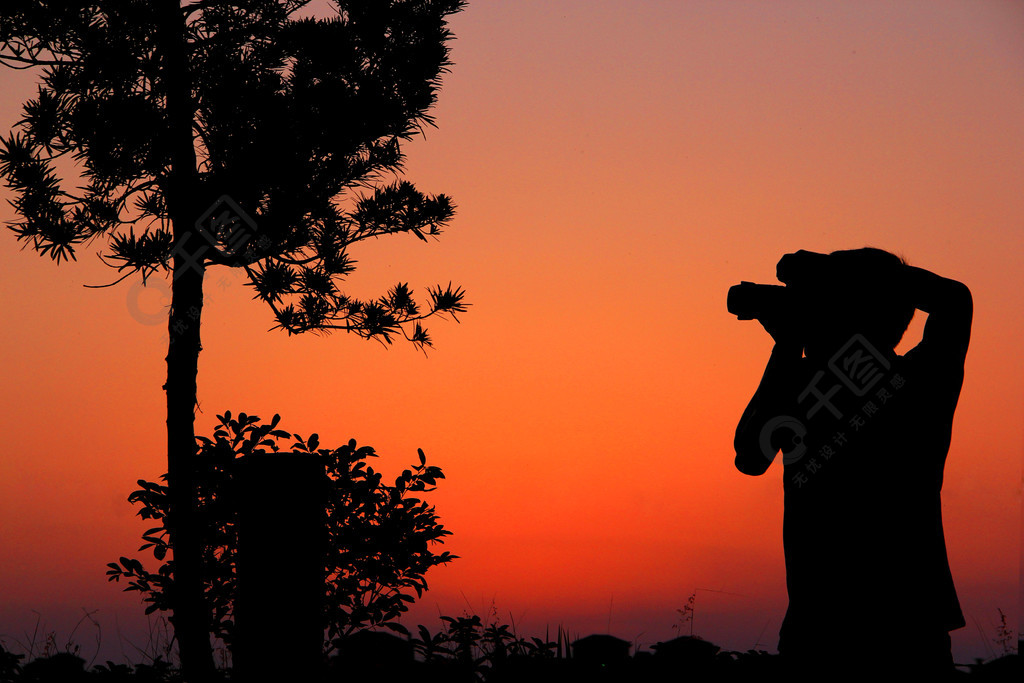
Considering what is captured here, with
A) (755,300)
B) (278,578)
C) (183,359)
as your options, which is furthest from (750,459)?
(183,359)

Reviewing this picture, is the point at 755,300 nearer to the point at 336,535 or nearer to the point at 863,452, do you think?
the point at 863,452

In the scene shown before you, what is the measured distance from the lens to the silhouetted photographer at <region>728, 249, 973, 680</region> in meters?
2.16

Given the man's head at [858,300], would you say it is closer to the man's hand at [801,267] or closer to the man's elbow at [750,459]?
the man's hand at [801,267]

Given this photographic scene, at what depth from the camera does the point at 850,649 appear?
2.16m

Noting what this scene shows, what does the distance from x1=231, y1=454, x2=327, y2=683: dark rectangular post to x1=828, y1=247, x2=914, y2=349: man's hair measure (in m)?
1.93

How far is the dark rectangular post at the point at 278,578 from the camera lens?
3.00 m

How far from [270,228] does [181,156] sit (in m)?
0.75

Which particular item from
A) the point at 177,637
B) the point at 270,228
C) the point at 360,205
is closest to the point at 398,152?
the point at 360,205

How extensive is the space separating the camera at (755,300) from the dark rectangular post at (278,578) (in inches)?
64.3

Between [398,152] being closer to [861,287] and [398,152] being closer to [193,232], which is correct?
[193,232]

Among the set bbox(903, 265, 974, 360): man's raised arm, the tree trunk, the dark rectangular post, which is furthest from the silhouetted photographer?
the tree trunk

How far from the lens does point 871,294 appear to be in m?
2.29

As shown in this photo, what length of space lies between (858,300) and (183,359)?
14.8ft

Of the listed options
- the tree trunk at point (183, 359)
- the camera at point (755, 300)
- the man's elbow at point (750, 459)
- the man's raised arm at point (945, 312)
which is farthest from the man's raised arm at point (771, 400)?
the tree trunk at point (183, 359)
